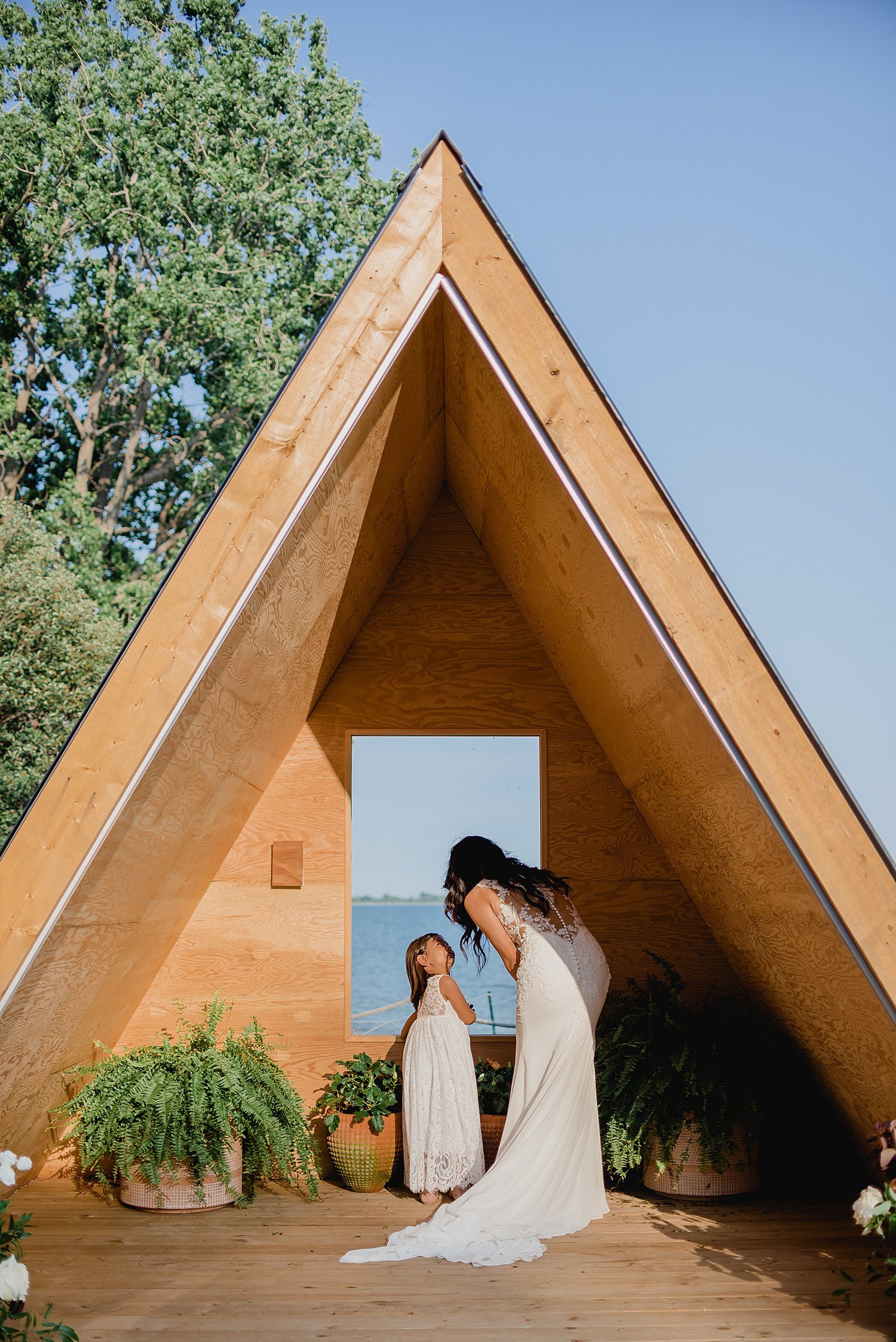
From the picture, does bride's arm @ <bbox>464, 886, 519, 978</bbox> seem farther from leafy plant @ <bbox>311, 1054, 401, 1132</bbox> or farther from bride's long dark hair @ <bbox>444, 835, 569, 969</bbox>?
leafy plant @ <bbox>311, 1054, 401, 1132</bbox>

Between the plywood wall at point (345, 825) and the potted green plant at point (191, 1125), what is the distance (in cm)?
65

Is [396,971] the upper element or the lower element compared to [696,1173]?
upper

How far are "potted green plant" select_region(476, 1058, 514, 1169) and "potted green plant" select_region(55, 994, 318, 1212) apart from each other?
793 mm

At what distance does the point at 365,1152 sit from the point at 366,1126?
0.10 m

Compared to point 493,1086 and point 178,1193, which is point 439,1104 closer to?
point 493,1086

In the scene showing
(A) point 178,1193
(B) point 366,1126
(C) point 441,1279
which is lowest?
(C) point 441,1279

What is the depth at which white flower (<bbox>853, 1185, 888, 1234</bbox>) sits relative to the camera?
9.78 ft

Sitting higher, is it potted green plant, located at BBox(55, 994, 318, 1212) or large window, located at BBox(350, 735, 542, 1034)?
large window, located at BBox(350, 735, 542, 1034)

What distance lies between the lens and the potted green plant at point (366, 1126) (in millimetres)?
4504

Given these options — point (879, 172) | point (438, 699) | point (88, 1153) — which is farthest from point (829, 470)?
point (88, 1153)

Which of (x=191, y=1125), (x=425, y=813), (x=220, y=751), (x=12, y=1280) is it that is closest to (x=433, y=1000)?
(x=191, y=1125)

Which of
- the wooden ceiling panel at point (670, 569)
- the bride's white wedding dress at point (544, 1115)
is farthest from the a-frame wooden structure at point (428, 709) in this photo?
the bride's white wedding dress at point (544, 1115)

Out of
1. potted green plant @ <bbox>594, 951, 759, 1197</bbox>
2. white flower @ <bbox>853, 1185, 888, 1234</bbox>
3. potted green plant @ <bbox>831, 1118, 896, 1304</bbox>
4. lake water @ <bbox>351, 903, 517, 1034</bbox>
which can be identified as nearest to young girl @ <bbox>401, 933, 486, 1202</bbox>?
potted green plant @ <bbox>594, 951, 759, 1197</bbox>

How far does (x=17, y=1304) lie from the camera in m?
2.79
